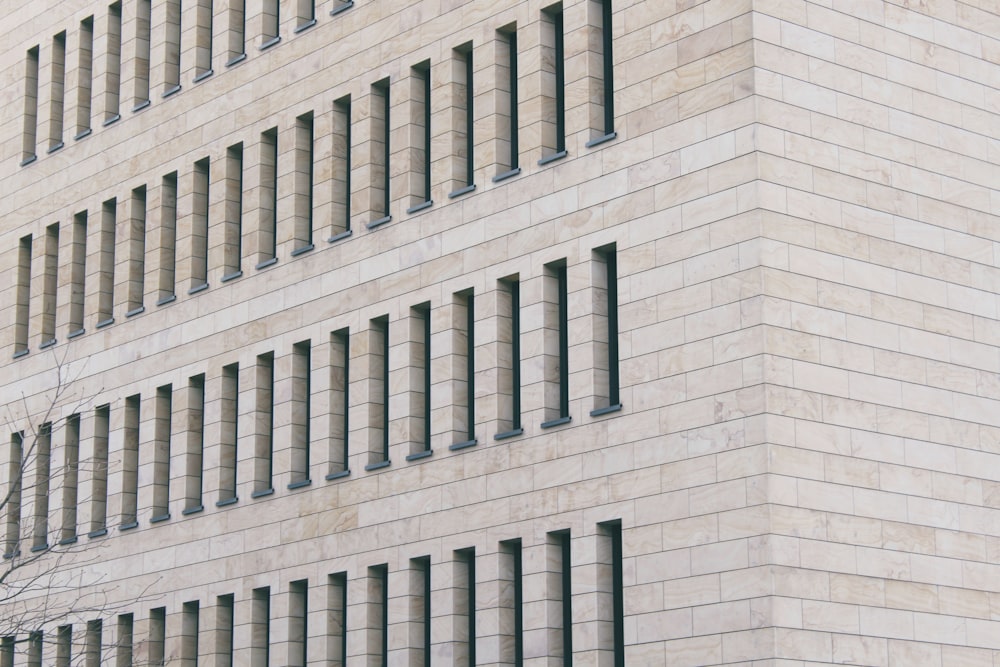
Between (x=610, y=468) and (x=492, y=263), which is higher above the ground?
(x=492, y=263)

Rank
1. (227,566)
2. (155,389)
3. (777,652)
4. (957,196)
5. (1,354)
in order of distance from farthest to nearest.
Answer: (1,354) < (155,389) < (227,566) < (957,196) < (777,652)

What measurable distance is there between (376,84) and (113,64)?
11.0 metres

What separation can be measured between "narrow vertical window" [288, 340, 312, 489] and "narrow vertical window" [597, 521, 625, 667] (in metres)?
8.97

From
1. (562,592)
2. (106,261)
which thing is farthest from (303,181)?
(562,592)

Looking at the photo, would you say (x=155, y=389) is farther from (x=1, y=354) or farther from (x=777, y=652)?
(x=777, y=652)

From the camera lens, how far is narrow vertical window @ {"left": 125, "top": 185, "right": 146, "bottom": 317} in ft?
160

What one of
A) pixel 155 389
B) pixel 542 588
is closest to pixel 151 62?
pixel 155 389

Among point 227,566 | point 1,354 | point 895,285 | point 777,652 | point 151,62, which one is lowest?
point 777,652

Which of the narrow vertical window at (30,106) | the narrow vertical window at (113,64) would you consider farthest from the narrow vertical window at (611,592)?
the narrow vertical window at (30,106)

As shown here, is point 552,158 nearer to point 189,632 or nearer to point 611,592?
point 611,592

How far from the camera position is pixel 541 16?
38906 mm

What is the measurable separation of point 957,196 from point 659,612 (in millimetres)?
9359

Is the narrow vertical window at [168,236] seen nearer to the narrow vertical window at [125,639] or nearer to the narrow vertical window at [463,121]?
the narrow vertical window at [125,639]

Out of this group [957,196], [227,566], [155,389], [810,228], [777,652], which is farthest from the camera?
[155,389]
